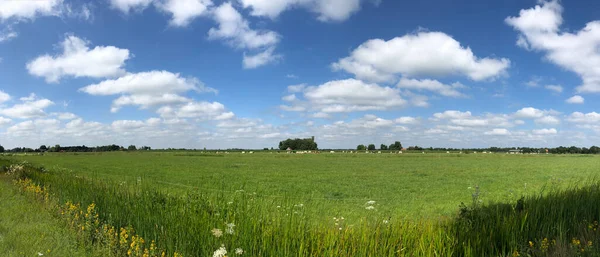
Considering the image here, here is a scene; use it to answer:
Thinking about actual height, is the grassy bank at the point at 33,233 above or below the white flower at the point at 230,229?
below

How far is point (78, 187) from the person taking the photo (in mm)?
11477

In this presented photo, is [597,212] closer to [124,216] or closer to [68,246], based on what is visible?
[124,216]

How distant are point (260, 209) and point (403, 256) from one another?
2620 mm

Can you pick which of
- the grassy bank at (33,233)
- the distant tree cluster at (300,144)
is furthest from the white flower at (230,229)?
the distant tree cluster at (300,144)

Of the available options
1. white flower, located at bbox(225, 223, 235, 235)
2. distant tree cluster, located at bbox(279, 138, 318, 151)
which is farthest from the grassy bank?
distant tree cluster, located at bbox(279, 138, 318, 151)

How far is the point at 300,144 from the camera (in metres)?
195

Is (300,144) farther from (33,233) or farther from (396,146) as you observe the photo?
(33,233)

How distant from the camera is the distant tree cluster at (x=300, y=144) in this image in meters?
194

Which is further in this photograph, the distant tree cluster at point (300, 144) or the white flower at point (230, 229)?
the distant tree cluster at point (300, 144)

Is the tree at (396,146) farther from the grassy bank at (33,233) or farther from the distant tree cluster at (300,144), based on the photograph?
the grassy bank at (33,233)

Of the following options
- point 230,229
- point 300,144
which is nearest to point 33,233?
point 230,229

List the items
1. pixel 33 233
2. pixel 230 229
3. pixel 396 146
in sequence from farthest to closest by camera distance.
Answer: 1. pixel 396 146
2. pixel 33 233
3. pixel 230 229

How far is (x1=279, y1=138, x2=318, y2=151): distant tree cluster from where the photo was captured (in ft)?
635

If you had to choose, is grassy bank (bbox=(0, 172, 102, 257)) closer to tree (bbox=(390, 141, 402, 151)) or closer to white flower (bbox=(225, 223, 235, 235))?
white flower (bbox=(225, 223, 235, 235))
